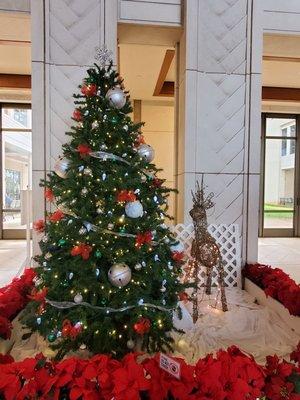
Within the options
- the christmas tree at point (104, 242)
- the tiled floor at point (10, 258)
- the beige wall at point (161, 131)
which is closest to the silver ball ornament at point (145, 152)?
the christmas tree at point (104, 242)

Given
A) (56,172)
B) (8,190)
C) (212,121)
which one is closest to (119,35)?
(212,121)

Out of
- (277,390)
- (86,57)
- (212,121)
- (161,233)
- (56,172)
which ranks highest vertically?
(86,57)

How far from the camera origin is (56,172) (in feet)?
6.55

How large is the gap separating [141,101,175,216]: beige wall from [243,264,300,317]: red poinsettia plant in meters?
3.93

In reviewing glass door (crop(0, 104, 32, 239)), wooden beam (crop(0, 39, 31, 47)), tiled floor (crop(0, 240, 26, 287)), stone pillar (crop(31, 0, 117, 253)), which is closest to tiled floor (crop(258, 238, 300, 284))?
stone pillar (crop(31, 0, 117, 253))

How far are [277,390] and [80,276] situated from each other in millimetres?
1221

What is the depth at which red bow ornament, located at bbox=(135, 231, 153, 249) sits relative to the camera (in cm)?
189

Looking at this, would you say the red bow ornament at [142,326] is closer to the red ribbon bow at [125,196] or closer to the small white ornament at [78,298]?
the small white ornament at [78,298]

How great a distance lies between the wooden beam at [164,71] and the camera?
15.8 feet

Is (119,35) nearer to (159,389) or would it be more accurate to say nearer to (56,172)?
(56,172)

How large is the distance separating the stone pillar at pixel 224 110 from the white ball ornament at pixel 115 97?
1.66 meters

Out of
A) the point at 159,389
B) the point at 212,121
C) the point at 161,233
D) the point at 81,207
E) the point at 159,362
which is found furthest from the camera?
the point at 212,121

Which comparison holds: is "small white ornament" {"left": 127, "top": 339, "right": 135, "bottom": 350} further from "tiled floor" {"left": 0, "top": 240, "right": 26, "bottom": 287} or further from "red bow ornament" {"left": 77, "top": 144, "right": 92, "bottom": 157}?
"tiled floor" {"left": 0, "top": 240, "right": 26, "bottom": 287}

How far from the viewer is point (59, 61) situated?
133 inches
